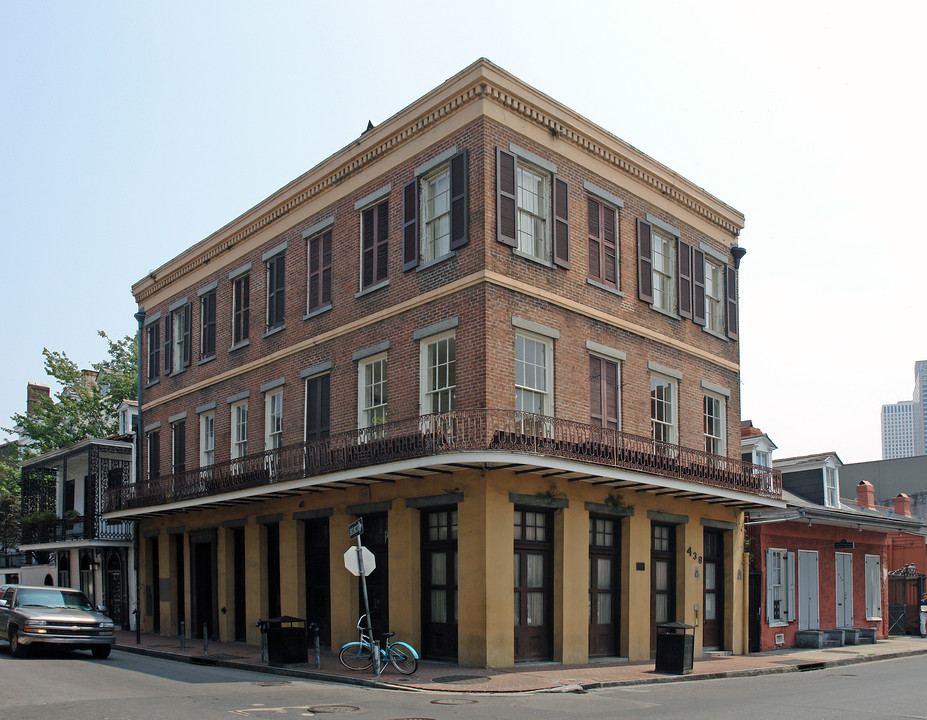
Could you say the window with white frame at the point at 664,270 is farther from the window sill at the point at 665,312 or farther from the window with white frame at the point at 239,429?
the window with white frame at the point at 239,429

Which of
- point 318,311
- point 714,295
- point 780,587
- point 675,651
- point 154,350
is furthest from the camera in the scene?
point 154,350

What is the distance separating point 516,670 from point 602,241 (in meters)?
9.23

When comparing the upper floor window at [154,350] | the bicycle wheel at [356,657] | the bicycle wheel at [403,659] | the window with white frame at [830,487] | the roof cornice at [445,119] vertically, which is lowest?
the bicycle wheel at [356,657]

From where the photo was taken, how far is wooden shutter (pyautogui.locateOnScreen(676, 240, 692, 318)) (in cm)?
2297

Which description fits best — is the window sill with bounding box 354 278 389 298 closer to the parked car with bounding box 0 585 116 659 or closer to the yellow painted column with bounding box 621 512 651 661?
the yellow painted column with bounding box 621 512 651 661

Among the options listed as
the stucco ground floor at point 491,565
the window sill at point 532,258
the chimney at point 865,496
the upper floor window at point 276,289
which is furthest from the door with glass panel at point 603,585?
the chimney at point 865,496

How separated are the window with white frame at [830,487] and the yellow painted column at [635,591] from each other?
37.6 feet

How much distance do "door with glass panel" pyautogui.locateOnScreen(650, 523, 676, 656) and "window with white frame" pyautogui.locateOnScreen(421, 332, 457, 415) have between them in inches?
240

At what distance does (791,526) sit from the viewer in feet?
84.6

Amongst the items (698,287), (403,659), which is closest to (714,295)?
(698,287)

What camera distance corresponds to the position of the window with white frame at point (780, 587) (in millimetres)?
24703

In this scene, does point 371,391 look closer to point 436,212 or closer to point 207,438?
point 436,212

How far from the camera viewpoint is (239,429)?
24891mm

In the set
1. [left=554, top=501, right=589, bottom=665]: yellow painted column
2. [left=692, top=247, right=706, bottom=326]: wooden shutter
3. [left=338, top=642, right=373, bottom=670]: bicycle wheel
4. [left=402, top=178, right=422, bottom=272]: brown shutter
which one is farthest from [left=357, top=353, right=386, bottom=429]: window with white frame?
[left=692, top=247, right=706, bottom=326]: wooden shutter
